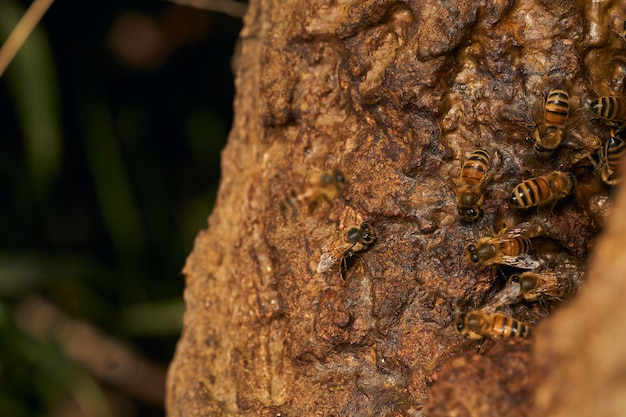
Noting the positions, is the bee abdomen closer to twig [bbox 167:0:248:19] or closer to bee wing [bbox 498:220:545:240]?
bee wing [bbox 498:220:545:240]

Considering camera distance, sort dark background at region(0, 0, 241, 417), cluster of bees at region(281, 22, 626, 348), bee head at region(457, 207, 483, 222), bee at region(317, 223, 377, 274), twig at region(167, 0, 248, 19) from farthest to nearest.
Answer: dark background at region(0, 0, 241, 417) → twig at region(167, 0, 248, 19) → bee at region(317, 223, 377, 274) → bee head at region(457, 207, 483, 222) → cluster of bees at region(281, 22, 626, 348)

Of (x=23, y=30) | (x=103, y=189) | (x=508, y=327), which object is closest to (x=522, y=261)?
(x=508, y=327)

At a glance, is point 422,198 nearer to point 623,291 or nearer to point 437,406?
point 437,406

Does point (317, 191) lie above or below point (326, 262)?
above

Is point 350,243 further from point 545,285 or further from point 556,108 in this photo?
point 556,108

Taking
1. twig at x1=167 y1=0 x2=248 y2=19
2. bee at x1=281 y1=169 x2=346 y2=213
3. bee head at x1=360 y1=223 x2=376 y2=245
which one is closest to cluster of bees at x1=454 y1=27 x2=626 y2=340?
bee head at x1=360 y1=223 x2=376 y2=245

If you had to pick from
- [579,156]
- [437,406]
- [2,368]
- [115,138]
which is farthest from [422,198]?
[2,368]

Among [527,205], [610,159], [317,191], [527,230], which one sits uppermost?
[317,191]
